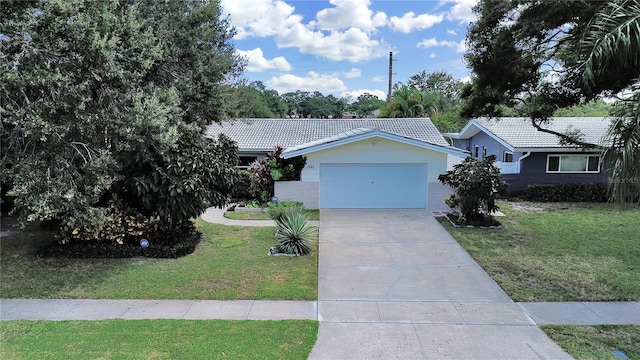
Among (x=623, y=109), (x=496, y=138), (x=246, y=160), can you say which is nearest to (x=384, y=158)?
(x=496, y=138)

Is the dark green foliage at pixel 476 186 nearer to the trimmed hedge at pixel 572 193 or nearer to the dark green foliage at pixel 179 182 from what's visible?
the trimmed hedge at pixel 572 193

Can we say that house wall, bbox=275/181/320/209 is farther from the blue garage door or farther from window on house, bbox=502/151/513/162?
window on house, bbox=502/151/513/162

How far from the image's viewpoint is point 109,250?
9703 mm

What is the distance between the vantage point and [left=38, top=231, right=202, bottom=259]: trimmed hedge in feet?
31.6

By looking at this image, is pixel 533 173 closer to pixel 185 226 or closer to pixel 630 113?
pixel 630 113

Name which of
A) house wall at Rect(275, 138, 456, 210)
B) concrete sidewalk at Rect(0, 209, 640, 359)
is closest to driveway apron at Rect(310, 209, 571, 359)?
concrete sidewalk at Rect(0, 209, 640, 359)

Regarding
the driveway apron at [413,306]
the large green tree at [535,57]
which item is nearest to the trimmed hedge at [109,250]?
the driveway apron at [413,306]

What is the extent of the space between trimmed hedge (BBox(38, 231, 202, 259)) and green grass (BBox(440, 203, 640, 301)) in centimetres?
749

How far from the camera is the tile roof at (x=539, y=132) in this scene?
1912 cm

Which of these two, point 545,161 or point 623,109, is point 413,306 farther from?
point 545,161

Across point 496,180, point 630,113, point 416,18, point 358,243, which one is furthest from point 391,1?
point 630,113

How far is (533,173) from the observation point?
19531mm

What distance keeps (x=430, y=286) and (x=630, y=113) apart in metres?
4.48

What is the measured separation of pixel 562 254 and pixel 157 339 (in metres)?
9.62
